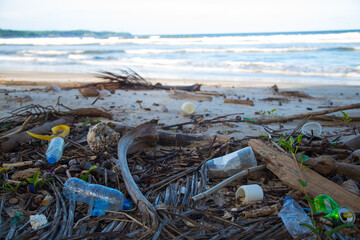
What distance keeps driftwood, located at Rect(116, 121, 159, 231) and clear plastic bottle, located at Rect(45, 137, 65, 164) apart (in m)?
0.53

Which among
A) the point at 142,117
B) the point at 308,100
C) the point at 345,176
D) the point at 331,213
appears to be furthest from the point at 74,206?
the point at 308,100

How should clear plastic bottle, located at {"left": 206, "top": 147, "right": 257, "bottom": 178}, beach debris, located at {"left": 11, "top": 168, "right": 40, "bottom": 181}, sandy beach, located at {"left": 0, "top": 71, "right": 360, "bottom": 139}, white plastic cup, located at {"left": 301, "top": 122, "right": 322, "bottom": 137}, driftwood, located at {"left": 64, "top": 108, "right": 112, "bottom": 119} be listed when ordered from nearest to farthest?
beach debris, located at {"left": 11, "top": 168, "right": 40, "bottom": 181}
clear plastic bottle, located at {"left": 206, "top": 147, "right": 257, "bottom": 178}
white plastic cup, located at {"left": 301, "top": 122, "right": 322, "bottom": 137}
sandy beach, located at {"left": 0, "top": 71, "right": 360, "bottom": 139}
driftwood, located at {"left": 64, "top": 108, "right": 112, "bottom": 119}

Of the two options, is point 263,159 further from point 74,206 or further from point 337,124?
point 337,124

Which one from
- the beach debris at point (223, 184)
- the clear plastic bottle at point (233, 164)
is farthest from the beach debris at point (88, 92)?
the beach debris at point (223, 184)

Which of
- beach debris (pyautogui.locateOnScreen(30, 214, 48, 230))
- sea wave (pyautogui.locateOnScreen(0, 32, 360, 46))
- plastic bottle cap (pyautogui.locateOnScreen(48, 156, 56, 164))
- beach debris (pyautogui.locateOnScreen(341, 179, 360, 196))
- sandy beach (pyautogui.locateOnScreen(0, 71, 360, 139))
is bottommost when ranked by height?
beach debris (pyautogui.locateOnScreen(30, 214, 48, 230))

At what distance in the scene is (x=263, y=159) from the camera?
1.92m

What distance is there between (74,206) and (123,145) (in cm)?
64

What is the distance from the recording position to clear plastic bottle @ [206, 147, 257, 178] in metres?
1.96

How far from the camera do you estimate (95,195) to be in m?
1.67

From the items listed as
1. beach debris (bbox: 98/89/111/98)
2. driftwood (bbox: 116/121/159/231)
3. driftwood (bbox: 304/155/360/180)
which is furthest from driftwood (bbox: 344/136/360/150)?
beach debris (bbox: 98/89/111/98)

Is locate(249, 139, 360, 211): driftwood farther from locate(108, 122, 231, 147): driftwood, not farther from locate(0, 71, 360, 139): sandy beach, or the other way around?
locate(0, 71, 360, 139): sandy beach

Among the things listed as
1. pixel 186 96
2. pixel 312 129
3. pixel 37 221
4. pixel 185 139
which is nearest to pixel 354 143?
pixel 312 129

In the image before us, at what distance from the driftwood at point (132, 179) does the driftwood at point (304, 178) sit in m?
0.89

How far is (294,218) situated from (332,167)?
0.56 m
